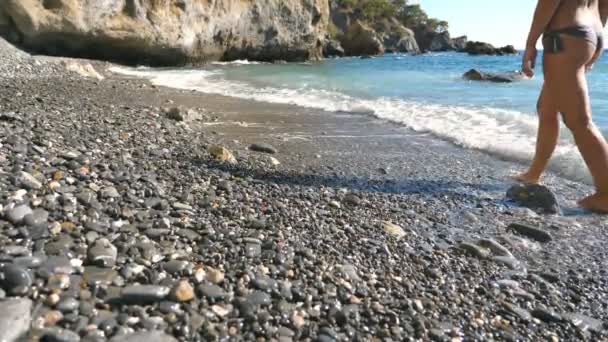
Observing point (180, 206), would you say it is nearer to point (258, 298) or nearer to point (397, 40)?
point (258, 298)

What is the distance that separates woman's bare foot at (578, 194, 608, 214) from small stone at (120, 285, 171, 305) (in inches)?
119

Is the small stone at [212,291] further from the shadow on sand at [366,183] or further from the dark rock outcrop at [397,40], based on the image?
the dark rock outcrop at [397,40]

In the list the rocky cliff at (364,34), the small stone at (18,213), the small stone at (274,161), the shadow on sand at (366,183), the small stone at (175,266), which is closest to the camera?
the small stone at (175,266)

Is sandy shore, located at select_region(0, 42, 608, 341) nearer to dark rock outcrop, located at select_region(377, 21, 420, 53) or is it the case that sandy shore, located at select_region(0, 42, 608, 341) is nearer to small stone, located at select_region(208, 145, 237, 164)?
small stone, located at select_region(208, 145, 237, 164)

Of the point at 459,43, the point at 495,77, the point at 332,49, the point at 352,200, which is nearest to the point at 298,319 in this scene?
the point at 352,200

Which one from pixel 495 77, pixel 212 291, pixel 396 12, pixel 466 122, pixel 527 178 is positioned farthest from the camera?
pixel 396 12

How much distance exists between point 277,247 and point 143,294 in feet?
2.31

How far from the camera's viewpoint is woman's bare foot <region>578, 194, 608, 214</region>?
314 cm

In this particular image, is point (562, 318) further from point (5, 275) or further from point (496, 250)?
point (5, 275)

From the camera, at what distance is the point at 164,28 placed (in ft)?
69.5

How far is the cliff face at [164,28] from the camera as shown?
16.2 metres

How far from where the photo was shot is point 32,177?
2.33 meters

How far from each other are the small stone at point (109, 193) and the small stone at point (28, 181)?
300 mm

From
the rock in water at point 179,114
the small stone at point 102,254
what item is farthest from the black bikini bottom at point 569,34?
the rock in water at point 179,114
